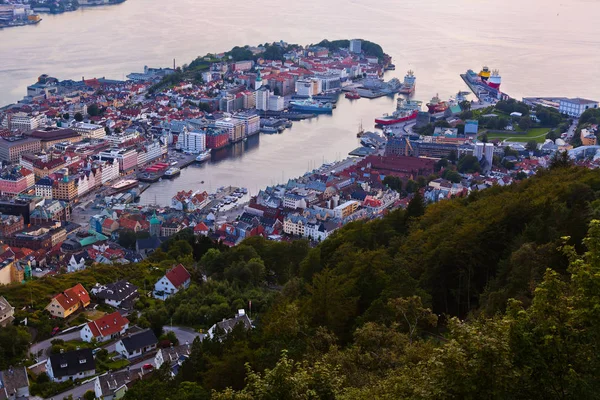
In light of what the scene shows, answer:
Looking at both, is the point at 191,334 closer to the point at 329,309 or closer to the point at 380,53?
the point at 329,309

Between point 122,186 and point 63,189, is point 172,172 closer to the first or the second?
point 122,186

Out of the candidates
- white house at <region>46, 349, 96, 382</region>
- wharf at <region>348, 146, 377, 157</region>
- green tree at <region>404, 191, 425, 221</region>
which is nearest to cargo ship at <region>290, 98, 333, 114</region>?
wharf at <region>348, 146, 377, 157</region>

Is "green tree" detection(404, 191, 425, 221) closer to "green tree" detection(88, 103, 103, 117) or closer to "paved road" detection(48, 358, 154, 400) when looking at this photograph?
A: "paved road" detection(48, 358, 154, 400)

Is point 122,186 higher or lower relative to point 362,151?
lower

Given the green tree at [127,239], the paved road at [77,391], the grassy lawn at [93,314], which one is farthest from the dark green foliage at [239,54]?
the paved road at [77,391]

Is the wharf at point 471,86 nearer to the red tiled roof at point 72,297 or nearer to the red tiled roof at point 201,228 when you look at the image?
→ the red tiled roof at point 201,228

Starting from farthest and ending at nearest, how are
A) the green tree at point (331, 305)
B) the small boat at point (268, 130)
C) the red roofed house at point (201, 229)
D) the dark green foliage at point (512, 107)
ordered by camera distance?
Answer: the small boat at point (268, 130) → the dark green foliage at point (512, 107) → the red roofed house at point (201, 229) → the green tree at point (331, 305)

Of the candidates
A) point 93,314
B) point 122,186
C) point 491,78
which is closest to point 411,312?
point 93,314
